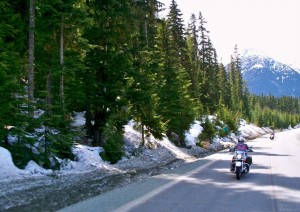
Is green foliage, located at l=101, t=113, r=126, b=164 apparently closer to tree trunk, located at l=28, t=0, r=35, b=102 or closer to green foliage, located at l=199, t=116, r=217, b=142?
tree trunk, located at l=28, t=0, r=35, b=102

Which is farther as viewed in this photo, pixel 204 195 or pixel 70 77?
pixel 70 77

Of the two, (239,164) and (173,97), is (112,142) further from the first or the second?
(173,97)

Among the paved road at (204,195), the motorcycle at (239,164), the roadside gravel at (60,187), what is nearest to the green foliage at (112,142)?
the roadside gravel at (60,187)

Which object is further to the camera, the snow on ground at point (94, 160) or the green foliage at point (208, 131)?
the green foliage at point (208, 131)

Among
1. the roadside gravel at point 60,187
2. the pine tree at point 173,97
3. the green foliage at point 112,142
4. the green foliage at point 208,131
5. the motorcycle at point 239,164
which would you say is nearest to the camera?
the roadside gravel at point 60,187

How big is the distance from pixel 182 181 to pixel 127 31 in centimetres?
1045

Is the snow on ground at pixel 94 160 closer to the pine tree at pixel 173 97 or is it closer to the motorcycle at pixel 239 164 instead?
the pine tree at pixel 173 97

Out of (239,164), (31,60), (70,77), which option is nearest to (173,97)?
(70,77)

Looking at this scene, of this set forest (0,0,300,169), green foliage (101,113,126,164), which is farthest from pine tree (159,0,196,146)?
green foliage (101,113,126,164)

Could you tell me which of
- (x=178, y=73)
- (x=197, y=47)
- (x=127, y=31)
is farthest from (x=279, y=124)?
(x=127, y=31)

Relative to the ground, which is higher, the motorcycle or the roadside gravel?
the motorcycle

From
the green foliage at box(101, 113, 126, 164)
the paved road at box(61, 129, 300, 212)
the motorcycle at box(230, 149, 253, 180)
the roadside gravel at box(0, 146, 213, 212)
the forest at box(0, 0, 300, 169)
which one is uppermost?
the forest at box(0, 0, 300, 169)

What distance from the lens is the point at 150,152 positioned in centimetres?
2478

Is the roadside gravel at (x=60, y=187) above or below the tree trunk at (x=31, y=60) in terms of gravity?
below
